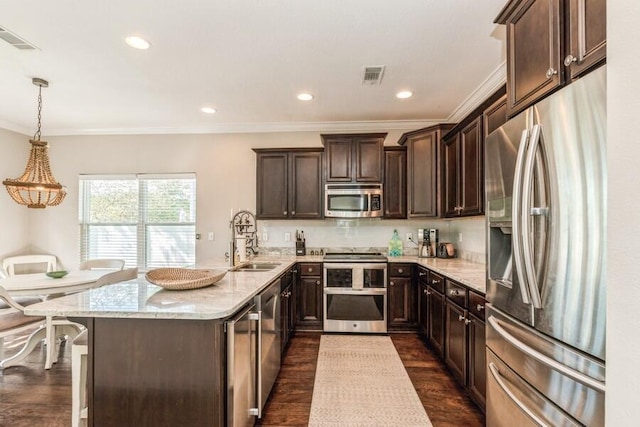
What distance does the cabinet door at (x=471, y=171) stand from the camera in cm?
279

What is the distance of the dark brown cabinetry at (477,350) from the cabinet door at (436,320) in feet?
2.05

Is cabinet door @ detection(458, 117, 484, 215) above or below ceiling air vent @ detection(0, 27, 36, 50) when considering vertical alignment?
below

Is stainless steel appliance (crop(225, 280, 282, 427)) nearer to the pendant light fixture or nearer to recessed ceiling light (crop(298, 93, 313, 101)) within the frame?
recessed ceiling light (crop(298, 93, 313, 101))

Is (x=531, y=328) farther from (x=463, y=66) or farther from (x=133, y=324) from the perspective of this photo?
(x=463, y=66)

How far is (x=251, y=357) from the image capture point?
194 cm

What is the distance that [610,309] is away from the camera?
67 cm

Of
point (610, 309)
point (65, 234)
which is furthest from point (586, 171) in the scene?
point (65, 234)

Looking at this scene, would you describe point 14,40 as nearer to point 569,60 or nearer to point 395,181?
point 569,60

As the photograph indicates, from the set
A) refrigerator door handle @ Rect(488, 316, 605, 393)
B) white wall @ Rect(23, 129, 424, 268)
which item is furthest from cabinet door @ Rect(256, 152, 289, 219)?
refrigerator door handle @ Rect(488, 316, 605, 393)

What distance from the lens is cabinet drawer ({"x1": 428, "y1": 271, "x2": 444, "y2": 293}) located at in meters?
3.01

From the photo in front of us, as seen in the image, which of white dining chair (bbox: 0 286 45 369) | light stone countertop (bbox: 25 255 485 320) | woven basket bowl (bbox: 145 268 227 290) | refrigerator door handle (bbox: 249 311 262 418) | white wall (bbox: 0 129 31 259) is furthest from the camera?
white wall (bbox: 0 129 31 259)

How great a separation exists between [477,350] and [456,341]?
0.40 meters

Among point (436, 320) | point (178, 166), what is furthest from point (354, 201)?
point (178, 166)

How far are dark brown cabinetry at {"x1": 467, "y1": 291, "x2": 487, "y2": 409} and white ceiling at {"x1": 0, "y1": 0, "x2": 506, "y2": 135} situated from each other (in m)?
1.94
